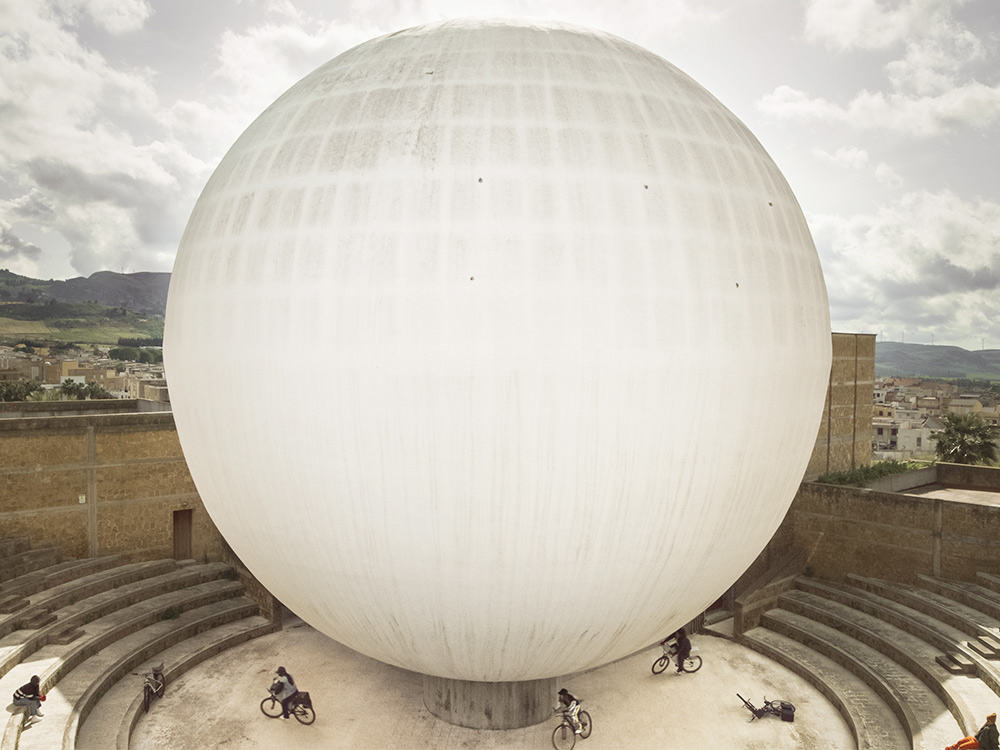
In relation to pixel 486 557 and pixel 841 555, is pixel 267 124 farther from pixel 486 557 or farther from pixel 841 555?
pixel 841 555

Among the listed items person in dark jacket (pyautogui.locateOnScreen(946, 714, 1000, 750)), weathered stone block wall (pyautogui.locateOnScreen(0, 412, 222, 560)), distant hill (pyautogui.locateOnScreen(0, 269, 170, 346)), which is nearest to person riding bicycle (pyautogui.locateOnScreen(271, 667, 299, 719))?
weathered stone block wall (pyautogui.locateOnScreen(0, 412, 222, 560))

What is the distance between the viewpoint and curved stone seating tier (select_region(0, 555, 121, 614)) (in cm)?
1594

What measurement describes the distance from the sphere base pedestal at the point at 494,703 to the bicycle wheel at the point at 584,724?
0.68 m

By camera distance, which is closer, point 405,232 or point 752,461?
point 405,232

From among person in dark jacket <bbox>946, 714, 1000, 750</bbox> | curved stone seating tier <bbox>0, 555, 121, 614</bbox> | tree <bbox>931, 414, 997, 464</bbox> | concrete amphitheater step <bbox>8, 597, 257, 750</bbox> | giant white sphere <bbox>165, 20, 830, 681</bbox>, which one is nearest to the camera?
giant white sphere <bbox>165, 20, 830, 681</bbox>

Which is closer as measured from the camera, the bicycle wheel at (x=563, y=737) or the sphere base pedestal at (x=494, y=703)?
the bicycle wheel at (x=563, y=737)

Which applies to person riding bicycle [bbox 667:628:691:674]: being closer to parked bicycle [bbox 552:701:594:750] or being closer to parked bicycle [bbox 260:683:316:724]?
parked bicycle [bbox 552:701:594:750]

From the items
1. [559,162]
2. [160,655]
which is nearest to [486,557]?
[559,162]

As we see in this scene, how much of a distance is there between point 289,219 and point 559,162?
353 cm

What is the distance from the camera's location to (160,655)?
15.7m

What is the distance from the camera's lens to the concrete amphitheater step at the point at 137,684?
1248 cm

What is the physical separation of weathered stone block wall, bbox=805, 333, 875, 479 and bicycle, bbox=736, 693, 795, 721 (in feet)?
39.3

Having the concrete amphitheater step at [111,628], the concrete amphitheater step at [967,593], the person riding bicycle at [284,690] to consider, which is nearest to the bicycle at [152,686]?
the concrete amphitheater step at [111,628]

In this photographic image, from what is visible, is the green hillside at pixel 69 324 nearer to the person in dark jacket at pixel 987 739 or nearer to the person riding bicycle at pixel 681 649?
the person riding bicycle at pixel 681 649
